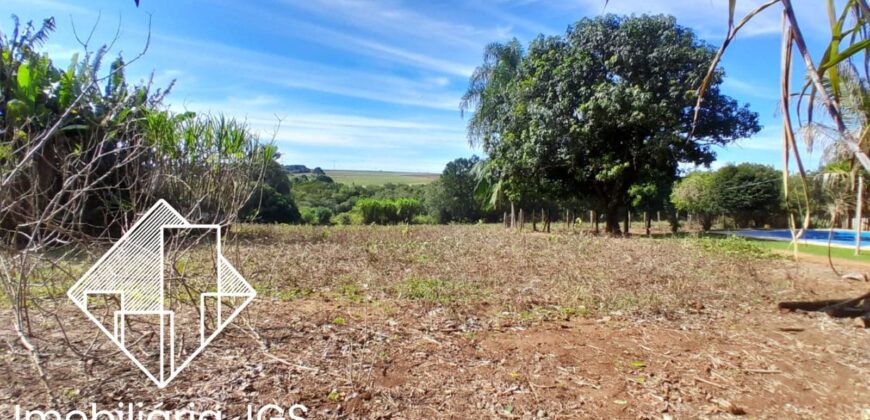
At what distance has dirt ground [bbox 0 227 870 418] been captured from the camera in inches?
91.4

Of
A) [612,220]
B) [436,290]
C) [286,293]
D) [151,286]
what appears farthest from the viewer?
[612,220]

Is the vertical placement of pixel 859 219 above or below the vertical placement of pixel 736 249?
above

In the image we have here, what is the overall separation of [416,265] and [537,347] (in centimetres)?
340

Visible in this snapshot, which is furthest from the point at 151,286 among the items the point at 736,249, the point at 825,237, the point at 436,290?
the point at 825,237

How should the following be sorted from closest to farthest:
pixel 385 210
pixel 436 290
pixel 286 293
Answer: pixel 286 293 → pixel 436 290 → pixel 385 210

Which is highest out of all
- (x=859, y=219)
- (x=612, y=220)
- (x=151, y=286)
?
(x=859, y=219)

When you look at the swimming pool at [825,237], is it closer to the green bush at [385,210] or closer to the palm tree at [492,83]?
the palm tree at [492,83]

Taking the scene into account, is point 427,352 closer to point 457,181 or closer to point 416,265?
point 416,265

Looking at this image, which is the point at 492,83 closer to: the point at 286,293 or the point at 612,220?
the point at 612,220

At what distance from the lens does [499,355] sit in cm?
296

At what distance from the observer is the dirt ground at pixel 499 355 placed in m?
2.32

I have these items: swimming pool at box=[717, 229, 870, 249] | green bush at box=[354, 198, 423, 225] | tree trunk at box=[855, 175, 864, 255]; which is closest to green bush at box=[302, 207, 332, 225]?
green bush at box=[354, 198, 423, 225]

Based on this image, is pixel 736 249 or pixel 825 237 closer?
pixel 736 249

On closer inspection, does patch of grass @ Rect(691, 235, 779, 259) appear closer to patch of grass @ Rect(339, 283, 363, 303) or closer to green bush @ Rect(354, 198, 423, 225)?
patch of grass @ Rect(339, 283, 363, 303)
